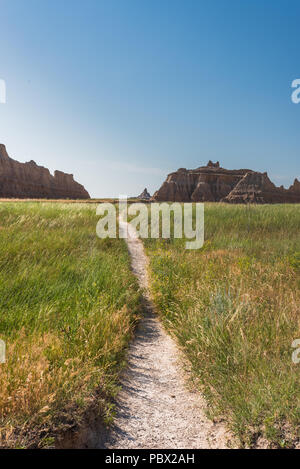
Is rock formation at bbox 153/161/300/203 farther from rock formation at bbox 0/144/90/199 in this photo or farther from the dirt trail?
the dirt trail

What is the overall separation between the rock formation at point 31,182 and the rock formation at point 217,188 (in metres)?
39.0

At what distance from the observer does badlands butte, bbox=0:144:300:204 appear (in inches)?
3179

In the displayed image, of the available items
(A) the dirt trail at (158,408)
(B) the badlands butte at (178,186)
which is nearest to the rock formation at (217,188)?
(B) the badlands butte at (178,186)

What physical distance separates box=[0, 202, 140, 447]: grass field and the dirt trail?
0.22 metres

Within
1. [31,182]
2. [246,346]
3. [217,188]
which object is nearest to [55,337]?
[246,346]

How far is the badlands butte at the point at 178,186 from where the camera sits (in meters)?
80.8

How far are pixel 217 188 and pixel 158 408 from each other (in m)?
119

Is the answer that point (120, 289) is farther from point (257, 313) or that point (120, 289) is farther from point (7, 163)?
point (7, 163)

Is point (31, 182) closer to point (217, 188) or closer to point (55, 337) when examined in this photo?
point (217, 188)

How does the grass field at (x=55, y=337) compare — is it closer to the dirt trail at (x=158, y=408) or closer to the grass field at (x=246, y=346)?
the dirt trail at (x=158, y=408)

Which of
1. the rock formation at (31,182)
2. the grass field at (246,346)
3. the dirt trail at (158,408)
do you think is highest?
the rock formation at (31,182)

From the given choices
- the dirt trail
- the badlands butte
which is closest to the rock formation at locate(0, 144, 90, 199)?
the badlands butte

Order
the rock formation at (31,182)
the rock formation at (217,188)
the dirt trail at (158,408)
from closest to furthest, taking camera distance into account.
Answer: the dirt trail at (158,408) → the rock formation at (31,182) → the rock formation at (217,188)
